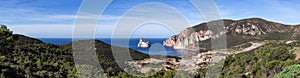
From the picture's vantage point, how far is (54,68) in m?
24.8

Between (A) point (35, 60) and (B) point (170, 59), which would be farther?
(B) point (170, 59)

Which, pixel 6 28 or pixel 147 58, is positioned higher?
pixel 6 28

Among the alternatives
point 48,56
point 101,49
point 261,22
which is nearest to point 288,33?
point 261,22

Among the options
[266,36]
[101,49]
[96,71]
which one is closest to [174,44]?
[266,36]

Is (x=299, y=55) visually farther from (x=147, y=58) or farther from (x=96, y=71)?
(x=147, y=58)

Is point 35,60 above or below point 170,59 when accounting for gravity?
above

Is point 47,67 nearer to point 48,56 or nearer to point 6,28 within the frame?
point 6,28

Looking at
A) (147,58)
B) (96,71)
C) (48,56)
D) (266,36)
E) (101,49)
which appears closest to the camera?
(96,71)

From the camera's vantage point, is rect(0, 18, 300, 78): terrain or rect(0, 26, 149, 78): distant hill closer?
rect(0, 26, 149, 78): distant hill

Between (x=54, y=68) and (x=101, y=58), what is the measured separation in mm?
10569

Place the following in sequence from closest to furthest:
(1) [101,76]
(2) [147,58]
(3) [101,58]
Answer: (1) [101,76], (3) [101,58], (2) [147,58]

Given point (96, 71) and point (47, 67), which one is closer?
point (96, 71)

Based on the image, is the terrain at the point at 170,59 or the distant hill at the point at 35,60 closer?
the distant hill at the point at 35,60

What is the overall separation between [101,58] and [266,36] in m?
59.4
